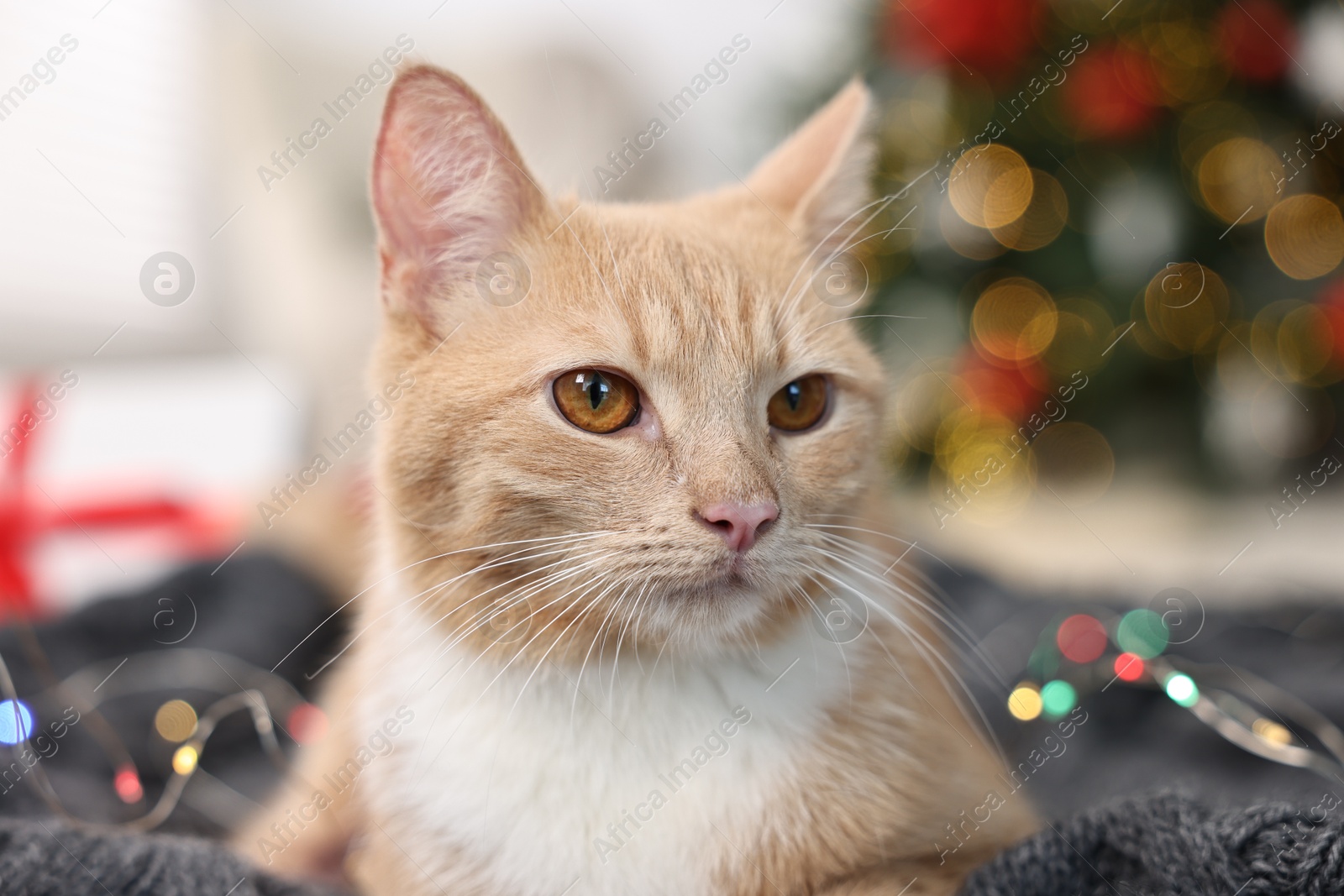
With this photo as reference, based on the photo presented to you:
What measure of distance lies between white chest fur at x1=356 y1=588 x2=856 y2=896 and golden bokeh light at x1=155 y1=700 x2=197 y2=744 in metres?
0.69

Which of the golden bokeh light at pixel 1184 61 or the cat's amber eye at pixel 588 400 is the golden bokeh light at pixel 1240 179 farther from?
the cat's amber eye at pixel 588 400

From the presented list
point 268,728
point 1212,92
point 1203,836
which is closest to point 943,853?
point 1203,836

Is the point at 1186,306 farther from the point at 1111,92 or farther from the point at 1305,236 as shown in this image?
the point at 1111,92

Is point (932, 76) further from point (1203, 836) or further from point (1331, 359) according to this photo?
point (1203, 836)

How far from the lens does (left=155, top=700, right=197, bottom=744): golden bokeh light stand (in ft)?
4.74

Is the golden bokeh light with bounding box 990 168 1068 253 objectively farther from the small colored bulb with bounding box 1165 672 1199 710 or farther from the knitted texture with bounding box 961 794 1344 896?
the knitted texture with bounding box 961 794 1344 896

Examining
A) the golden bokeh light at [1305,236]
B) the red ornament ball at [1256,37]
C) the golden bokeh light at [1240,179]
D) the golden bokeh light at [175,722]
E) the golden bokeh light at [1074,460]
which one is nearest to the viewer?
the golden bokeh light at [175,722]

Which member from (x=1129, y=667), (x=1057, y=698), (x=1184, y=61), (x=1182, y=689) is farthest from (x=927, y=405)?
(x=1182, y=689)

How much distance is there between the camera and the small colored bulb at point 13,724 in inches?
44.9

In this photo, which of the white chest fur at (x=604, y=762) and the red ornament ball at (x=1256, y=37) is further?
the red ornament ball at (x=1256, y=37)

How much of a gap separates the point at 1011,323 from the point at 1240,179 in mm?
672

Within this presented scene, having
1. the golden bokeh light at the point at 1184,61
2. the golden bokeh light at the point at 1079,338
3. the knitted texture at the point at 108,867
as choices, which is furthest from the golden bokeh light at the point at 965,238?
the knitted texture at the point at 108,867

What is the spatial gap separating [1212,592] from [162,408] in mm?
2675

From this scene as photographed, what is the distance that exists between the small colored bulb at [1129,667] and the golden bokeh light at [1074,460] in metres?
1.46
